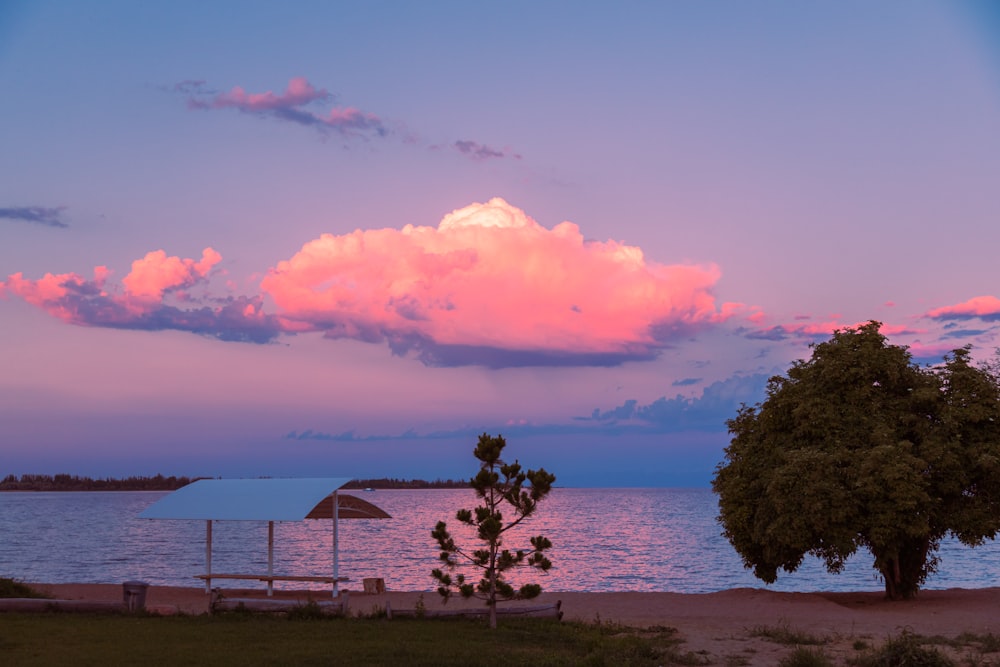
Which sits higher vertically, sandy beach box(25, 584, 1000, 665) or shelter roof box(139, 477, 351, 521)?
shelter roof box(139, 477, 351, 521)

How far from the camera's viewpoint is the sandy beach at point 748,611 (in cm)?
2039

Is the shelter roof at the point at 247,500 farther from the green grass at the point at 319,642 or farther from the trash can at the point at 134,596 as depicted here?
the green grass at the point at 319,642

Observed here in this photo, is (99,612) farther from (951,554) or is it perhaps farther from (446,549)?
(951,554)

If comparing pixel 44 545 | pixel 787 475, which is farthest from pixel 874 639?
pixel 44 545

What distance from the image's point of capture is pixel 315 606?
22.8 m

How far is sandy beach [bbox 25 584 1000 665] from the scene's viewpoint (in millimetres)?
20391

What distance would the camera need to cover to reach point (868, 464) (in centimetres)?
2639

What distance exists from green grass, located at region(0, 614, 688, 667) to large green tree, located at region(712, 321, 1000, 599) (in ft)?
25.0

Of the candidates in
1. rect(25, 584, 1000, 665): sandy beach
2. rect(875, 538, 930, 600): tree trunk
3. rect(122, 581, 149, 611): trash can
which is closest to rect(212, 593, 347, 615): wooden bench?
rect(25, 584, 1000, 665): sandy beach

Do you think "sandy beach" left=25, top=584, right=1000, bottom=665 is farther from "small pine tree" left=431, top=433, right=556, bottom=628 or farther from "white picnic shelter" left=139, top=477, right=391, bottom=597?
"small pine tree" left=431, top=433, right=556, bottom=628

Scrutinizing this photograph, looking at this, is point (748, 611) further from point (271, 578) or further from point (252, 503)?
point (252, 503)

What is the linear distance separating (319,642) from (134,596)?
23.8 ft

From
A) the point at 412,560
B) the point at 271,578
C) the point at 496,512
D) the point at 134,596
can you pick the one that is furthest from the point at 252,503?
the point at 412,560

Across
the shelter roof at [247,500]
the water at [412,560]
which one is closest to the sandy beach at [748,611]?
the shelter roof at [247,500]
